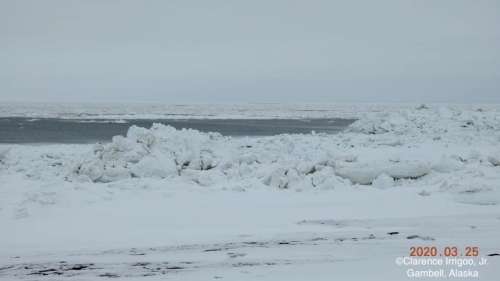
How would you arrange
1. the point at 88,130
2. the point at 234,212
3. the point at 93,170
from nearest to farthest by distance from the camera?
the point at 234,212
the point at 93,170
the point at 88,130

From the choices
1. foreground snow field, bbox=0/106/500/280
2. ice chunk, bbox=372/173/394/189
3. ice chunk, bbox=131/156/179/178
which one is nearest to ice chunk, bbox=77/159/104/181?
foreground snow field, bbox=0/106/500/280

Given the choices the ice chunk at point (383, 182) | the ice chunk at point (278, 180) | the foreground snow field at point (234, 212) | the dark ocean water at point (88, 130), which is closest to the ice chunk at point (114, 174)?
the foreground snow field at point (234, 212)

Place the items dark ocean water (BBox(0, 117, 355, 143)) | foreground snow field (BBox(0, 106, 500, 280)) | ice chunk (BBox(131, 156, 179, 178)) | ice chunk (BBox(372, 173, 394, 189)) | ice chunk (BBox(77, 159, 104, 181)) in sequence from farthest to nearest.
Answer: dark ocean water (BBox(0, 117, 355, 143)) → ice chunk (BBox(131, 156, 179, 178)) → ice chunk (BBox(77, 159, 104, 181)) → ice chunk (BBox(372, 173, 394, 189)) → foreground snow field (BBox(0, 106, 500, 280))

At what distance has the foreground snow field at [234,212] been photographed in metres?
4.02

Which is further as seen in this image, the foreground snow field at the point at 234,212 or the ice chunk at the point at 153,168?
the ice chunk at the point at 153,168

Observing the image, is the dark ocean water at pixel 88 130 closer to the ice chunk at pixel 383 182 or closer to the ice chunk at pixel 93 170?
the ice chunk at pixel 93 170

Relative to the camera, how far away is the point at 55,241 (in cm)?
482

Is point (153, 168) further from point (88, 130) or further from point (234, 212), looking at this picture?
point (88, 130)

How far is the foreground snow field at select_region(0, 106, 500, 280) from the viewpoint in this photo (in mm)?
4020

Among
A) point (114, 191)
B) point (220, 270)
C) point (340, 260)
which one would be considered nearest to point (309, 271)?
point (340, 260)

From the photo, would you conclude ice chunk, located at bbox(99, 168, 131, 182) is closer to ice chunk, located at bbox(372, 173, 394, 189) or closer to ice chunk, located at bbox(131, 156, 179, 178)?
ice chunk, located at bbox(131, 156, 179, 178)

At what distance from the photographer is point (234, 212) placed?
19.9 feet

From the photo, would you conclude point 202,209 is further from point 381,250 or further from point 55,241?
point 381,250

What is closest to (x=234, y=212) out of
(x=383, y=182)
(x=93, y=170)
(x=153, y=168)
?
(x=153, y=168)
